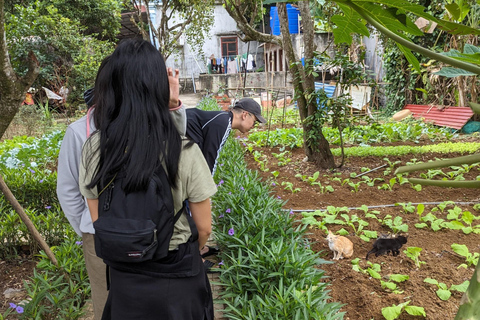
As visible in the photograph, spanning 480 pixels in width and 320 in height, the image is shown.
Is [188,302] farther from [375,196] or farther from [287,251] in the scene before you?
[375,196]

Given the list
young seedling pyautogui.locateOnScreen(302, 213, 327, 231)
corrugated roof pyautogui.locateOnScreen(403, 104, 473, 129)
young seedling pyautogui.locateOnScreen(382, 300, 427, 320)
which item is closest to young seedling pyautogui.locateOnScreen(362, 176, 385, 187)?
young seedling pyautogui.locateOnScreen(302, 213, 327, 231)

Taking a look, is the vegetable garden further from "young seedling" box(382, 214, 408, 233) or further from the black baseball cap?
the black baseball cap

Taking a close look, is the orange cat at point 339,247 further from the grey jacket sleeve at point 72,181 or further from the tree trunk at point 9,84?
the tree trunk at point 9,84

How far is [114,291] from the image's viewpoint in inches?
57.2

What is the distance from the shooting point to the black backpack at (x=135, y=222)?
4.11ft

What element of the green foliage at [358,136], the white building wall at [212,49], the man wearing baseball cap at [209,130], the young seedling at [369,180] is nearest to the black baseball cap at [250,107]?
the man wearing baseball cap at [209,130]

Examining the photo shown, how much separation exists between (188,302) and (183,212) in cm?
37

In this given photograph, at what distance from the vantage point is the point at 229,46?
23531 millimetres

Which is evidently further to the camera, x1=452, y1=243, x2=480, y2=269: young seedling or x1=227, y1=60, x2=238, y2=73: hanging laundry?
x1=227, y1=60, x2=238, y2=73: hanging laundry

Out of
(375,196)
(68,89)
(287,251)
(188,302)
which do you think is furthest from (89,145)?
(68,89)

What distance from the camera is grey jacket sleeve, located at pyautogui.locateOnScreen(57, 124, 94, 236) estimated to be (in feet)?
5.08

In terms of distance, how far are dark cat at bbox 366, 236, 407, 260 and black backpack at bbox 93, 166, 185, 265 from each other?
2.06 metres

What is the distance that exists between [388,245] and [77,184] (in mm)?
2325

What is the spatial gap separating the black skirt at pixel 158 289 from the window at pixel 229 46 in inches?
899
